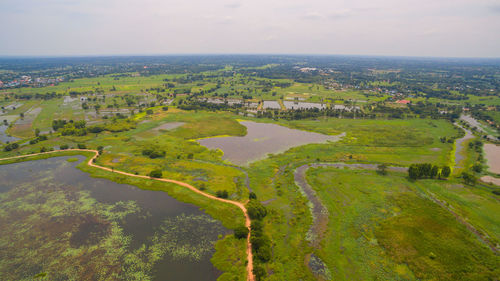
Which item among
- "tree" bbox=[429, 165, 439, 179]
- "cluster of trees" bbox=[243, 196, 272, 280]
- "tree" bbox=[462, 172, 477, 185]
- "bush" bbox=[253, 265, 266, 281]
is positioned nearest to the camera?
"bush" bbox=[253, 265, 266, 281]

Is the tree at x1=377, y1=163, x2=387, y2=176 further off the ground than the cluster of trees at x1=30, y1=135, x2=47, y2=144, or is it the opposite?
the cluster of trees at x1=30, y1=135, x2=47, y2=144

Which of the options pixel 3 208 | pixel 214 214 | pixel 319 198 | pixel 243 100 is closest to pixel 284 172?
pixel 319 198

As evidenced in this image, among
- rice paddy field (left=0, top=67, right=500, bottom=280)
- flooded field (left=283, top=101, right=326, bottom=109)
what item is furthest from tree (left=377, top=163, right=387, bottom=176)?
Result: flooded field (left=283, top=101, right=326, bottom=109)

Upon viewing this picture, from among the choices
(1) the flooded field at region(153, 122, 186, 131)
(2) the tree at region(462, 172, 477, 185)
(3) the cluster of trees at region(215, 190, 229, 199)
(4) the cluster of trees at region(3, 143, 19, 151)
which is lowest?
(3) the cluster of trees at region(215, 190, 229, 199)

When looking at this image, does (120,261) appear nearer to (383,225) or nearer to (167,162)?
(167,162)

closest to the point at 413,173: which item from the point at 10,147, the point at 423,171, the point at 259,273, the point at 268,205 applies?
the point at 423,171

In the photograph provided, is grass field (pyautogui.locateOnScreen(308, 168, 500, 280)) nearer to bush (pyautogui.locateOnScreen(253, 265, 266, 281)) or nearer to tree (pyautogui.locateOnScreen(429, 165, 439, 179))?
tree (pyautogui.locateOnScreen(429, 165, 439, 179))
